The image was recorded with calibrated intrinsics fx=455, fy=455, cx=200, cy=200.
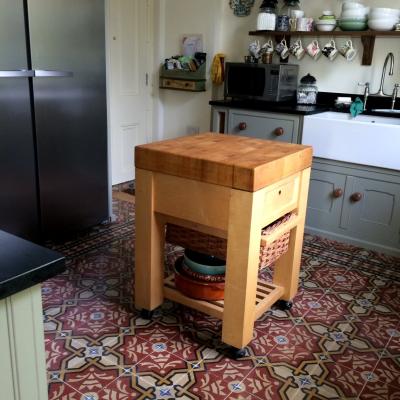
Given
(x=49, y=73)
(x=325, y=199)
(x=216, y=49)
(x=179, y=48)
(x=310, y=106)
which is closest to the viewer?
(x=49, y=73)

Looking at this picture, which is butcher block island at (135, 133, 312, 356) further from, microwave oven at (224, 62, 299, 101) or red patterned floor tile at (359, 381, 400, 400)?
microwave oven at (224, 62, 299, 101)

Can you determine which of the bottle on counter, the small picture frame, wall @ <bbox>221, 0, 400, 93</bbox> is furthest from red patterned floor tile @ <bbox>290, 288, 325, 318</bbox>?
the small picture frame

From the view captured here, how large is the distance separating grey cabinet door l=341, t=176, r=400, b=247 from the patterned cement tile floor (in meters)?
0.31

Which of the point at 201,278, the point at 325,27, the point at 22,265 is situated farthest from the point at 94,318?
the point at 325,27

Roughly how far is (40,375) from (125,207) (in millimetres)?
2783

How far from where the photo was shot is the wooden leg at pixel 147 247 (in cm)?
190

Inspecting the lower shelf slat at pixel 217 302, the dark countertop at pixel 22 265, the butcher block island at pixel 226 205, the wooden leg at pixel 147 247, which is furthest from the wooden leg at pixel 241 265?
the dark countertop at pixel 22 265

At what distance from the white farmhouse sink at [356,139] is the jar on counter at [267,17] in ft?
2.87

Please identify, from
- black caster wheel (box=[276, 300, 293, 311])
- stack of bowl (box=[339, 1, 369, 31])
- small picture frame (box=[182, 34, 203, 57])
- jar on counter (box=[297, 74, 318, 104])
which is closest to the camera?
black caster wheel (box=[276, 300, 293, 311])

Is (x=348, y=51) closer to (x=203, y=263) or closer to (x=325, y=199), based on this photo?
(x=325, y=199)

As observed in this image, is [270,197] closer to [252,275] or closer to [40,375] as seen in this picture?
[252,275]

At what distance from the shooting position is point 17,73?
2373mm

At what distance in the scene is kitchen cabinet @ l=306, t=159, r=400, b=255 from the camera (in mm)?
2836

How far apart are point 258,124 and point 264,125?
5cm
